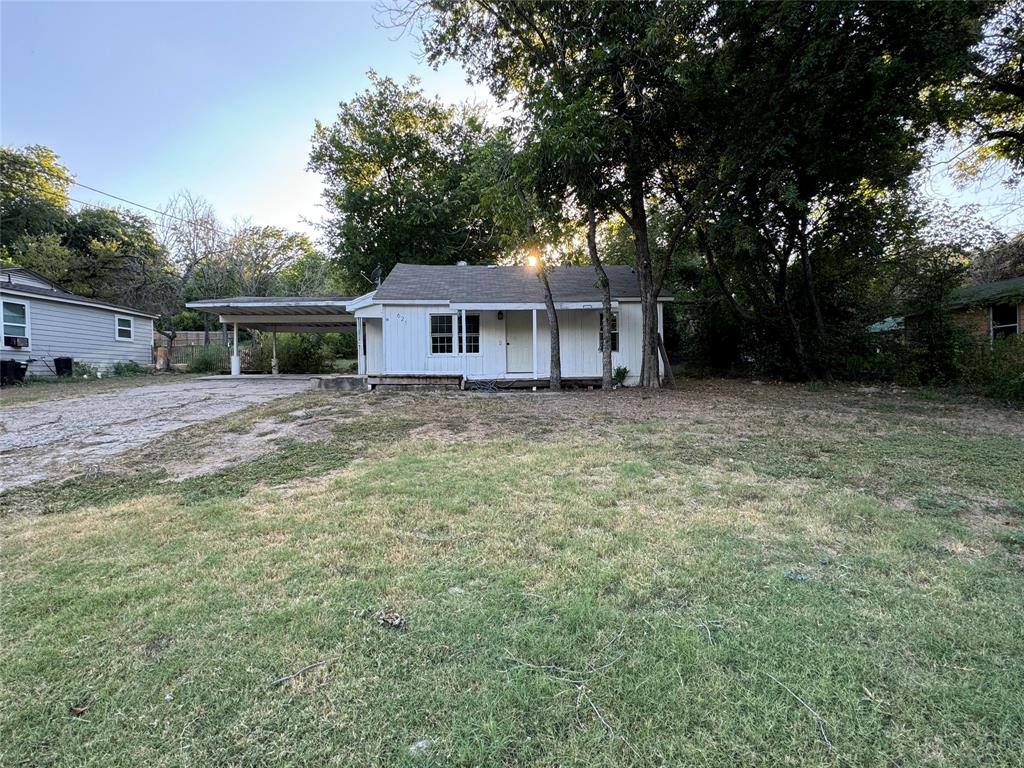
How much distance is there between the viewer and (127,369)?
17.7 meters

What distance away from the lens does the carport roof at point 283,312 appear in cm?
1499

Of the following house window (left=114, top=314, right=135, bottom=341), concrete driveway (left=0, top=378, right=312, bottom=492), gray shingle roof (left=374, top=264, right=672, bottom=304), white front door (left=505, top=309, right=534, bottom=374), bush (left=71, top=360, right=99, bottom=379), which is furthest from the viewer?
house window (left=114, top=314, right=135, bottom=341)

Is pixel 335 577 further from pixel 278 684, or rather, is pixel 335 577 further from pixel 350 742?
pixel 350 742

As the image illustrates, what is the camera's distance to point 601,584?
2.33m

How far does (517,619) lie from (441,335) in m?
11.5

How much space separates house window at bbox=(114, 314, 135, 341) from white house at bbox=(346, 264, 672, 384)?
1094 centimetres

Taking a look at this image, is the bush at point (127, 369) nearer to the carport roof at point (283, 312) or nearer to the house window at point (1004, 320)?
the carport roof at point (283, 312)

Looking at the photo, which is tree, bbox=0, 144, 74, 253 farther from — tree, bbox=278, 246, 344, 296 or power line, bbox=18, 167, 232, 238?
tree, bbox=278, 246, 344, 296

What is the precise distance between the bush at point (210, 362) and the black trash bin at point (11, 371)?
18.9 feet

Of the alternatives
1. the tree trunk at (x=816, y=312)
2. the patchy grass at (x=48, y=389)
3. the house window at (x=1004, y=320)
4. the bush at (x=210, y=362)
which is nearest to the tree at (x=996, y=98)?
the tree trunk at (x=816, y=312)

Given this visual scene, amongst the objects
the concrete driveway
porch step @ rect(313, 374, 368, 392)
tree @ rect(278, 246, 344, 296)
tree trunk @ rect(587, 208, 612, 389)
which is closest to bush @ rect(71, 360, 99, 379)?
the concrete driveway

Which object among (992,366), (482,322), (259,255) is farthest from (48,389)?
(992,366)

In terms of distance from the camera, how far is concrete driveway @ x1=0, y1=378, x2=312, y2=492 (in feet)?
15.7

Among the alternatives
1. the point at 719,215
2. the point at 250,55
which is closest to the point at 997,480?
the point at 719,215
